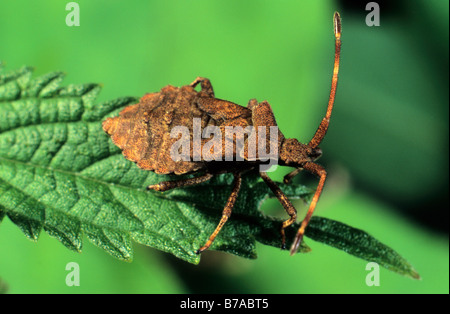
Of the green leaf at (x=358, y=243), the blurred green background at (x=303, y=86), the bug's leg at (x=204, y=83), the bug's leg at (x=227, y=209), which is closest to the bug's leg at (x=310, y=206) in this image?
the green leaf at (x=358, y=243)

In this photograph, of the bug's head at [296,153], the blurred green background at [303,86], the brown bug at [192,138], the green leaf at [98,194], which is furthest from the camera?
the blurred green background at [303,86]

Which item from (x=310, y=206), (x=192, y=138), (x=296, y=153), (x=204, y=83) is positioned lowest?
(x=310, y=206)

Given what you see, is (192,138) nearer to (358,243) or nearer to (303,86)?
(358,243)

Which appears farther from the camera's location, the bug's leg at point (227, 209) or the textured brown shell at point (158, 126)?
the textured brown shell at point (158, 126)

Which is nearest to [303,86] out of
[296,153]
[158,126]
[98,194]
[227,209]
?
[296,153]

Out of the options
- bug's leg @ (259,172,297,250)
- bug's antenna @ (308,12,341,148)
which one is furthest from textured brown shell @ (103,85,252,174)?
bug's antenna @ (308,12,341,148)

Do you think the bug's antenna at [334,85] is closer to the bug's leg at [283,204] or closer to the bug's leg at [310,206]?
the bug's leg at [310,206]

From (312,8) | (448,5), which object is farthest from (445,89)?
(312,8)
